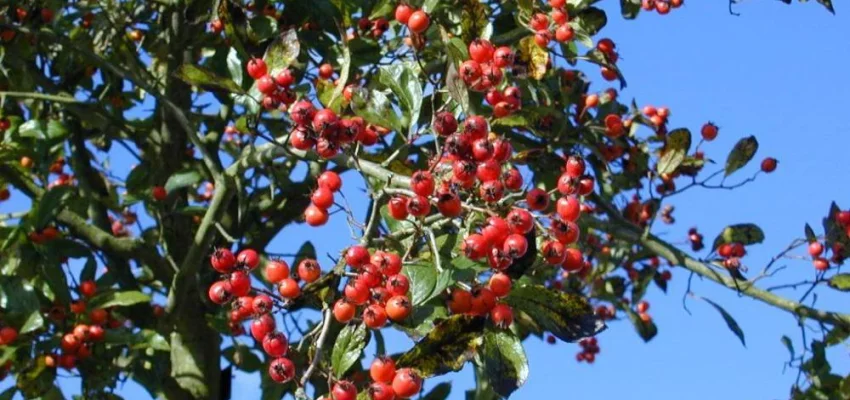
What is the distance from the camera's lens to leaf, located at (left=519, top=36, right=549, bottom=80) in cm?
282

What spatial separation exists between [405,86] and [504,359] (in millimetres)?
708

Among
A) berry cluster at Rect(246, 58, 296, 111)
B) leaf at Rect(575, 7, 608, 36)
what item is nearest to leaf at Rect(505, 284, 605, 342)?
berry cluster at Rect(246, 58, 296, 111)

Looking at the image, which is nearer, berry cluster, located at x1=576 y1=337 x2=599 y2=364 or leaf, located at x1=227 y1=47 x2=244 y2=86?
leaf, located at x1=227 y1=47 x2=244 y2=86

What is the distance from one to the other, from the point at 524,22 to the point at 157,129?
73.2 inches

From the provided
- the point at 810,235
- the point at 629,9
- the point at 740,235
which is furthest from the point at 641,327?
the point at 629,9

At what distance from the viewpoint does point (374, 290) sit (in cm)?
192

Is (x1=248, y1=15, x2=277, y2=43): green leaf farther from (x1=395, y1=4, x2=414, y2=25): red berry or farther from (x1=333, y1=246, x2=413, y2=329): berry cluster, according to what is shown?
(x1=333, y1=246, x2=413, y2=329): berry cluster

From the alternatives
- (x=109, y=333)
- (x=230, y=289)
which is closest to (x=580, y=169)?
(x=230, y=289)

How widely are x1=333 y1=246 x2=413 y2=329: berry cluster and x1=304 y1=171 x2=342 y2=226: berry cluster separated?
23 centimetres

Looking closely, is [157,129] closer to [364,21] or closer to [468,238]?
[364,21]

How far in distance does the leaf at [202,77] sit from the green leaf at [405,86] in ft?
1.22

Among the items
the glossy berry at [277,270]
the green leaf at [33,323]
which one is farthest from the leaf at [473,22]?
the green leaf at [33,323]

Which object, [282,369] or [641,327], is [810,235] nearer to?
[641,327]

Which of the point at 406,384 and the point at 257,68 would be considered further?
the point at 257,68
